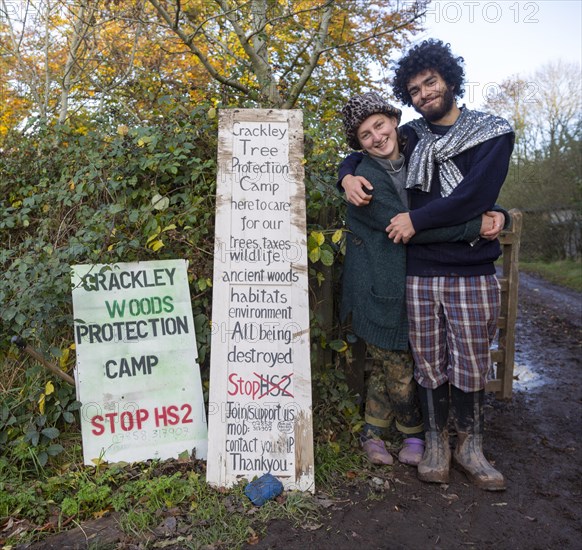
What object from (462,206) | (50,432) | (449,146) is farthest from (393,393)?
(50,432)

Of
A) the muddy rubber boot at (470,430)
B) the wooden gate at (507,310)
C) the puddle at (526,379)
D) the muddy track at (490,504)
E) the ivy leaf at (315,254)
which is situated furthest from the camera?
the puddle at (526,379)

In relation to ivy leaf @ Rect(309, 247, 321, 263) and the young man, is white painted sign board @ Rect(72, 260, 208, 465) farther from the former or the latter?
the young man

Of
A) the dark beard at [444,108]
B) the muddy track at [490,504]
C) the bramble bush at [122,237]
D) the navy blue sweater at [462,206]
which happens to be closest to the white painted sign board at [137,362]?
the bramble bush at [122,237]

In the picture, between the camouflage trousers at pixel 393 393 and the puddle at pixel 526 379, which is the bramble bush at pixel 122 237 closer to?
the camouflage trousers at pixel 393 393

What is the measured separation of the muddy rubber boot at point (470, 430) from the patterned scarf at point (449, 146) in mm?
1184

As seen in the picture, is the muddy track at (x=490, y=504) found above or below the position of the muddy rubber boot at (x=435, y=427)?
below

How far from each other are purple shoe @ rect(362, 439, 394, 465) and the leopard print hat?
1862mm

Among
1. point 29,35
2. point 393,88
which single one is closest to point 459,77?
point 393,88

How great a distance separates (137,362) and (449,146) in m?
2.16

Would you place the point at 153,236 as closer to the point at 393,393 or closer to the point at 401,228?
the point at 401,228

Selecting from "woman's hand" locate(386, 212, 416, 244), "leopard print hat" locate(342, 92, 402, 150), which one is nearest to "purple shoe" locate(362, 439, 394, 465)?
"woman's hand" locate(386, 212, 416, 244)

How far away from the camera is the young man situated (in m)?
2.89

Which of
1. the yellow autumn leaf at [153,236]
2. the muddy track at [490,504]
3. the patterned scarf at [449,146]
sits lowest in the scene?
the muddy track at [490,504]

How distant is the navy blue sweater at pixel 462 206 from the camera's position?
286cm
